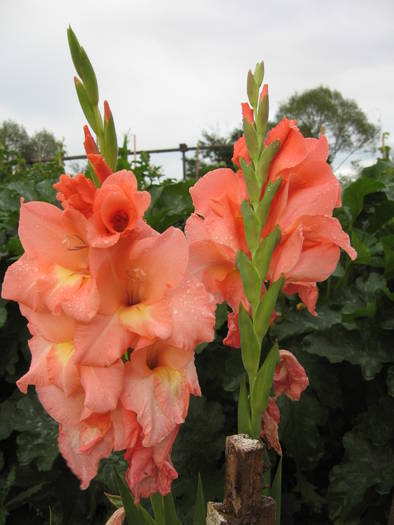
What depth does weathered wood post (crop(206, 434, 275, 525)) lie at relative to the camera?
1.86ft

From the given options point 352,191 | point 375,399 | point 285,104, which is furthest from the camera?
point 285,104

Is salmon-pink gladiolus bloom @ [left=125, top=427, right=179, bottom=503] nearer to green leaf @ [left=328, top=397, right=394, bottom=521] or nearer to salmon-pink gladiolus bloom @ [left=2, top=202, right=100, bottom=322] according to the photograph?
salmon-pink gladiolus bloom @ [left=2, top=202, right=100, bottom=322]

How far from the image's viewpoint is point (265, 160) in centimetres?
58

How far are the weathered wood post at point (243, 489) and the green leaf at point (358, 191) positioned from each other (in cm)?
132

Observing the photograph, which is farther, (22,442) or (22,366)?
(22,366)

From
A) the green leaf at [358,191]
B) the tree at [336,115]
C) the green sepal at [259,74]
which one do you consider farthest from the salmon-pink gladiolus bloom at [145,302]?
the tree at [336,115]

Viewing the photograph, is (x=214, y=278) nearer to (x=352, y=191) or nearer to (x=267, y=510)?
(x=267, y=510)

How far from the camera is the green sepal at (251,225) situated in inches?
21.8

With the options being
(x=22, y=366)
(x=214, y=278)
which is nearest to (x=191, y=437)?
(x=22, y=366)

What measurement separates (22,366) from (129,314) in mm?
1450

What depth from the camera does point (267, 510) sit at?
0.61 meters

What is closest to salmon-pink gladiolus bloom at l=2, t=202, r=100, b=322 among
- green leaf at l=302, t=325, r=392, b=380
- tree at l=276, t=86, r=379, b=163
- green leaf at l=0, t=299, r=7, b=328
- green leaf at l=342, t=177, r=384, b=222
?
green leaf at l=302, t=325, r=392, b=380

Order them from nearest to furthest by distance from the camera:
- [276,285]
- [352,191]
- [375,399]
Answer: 1. [276,285]
2. [375,399]
3. [352,191]

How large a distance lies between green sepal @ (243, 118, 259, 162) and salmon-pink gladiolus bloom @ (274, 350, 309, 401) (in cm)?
31
